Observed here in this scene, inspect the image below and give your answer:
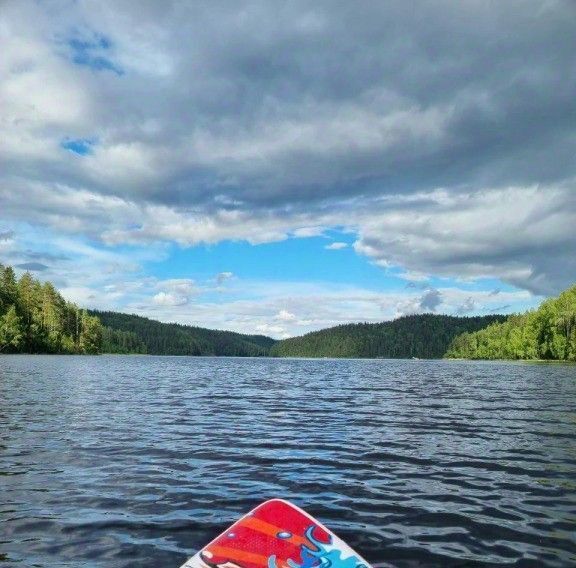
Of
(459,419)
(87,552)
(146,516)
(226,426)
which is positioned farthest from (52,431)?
(459,419)

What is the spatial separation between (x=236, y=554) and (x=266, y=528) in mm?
802

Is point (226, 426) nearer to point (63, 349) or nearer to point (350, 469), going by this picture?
point (350, 469)

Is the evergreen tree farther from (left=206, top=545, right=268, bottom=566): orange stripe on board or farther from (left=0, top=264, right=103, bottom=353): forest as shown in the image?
(left=206, top=545, right=268, bottom=566): orange stripe on board

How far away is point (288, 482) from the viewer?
15602 millimetres

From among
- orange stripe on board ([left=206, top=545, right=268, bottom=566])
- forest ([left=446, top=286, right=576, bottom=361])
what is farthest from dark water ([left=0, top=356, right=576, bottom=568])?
forest ([left=446, top=286, right=576, bottom=361])

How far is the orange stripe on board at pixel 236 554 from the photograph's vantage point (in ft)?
28.8

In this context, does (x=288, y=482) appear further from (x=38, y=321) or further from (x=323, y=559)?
(x=38, y=321)

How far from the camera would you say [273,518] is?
9.88m

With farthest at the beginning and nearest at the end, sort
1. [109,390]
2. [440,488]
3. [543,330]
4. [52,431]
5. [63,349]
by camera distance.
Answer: [63,349], [543,330], [109,390], [52,431], [440,488]

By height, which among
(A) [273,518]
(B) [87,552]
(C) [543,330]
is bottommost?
(B) [87,552]

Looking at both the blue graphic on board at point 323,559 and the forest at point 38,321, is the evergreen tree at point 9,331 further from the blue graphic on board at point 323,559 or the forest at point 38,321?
the blue graphic on board at point 323,559

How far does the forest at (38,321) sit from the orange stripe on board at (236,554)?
477ft

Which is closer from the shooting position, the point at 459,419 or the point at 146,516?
the point at 146,516

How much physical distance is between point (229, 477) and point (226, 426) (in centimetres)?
1051
